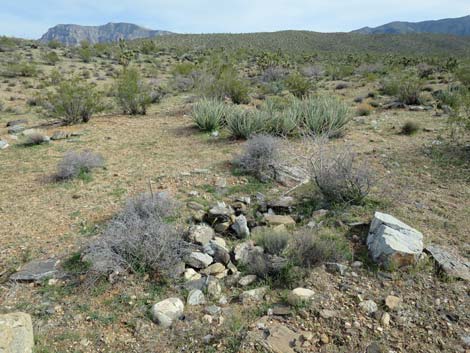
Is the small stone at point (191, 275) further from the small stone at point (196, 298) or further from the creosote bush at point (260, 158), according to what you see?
the creosote bush at point (260, 158)

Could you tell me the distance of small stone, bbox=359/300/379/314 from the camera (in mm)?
2932

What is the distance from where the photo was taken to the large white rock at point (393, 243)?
134 inches

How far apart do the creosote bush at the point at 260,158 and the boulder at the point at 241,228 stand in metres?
1.72

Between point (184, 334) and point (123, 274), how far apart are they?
1.01m

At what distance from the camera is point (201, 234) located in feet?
13.2

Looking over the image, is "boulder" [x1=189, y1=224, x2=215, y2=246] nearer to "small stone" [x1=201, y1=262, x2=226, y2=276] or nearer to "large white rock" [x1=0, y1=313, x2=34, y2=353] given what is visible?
"small stone" [x1=201, y1=262, x2=226, y2=276]

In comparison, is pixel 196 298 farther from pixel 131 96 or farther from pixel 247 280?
pixel 131 96

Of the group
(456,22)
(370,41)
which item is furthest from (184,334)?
(456,22)

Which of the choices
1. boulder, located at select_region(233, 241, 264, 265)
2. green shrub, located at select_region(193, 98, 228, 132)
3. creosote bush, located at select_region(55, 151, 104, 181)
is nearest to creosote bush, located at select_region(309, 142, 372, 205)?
boulder, located at select_region(233, 241, 264, 265)

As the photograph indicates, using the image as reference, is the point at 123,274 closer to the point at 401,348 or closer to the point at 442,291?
the point at 401,348

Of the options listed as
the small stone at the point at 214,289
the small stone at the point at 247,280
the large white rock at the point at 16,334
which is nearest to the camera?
the large white rock at the point at 16,334

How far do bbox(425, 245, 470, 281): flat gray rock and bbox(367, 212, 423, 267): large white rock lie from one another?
158mm

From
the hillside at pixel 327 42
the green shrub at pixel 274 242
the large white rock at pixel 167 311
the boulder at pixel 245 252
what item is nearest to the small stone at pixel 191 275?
the large white rock at pixel 167 311

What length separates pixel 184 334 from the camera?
280 cm
